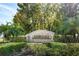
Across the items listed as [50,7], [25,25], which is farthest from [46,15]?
[25,25]

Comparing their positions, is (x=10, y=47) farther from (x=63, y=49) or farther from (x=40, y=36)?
(x=63, y=49)

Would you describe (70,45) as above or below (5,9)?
below

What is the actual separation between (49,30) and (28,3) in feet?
0.83

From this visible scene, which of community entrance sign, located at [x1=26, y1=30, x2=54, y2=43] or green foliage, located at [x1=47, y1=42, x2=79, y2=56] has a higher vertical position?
community entrance sign, located at [x1=26, y1=30, x2=54, y2=43]

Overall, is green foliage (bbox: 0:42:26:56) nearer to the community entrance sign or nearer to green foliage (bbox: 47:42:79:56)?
the community entrance sign

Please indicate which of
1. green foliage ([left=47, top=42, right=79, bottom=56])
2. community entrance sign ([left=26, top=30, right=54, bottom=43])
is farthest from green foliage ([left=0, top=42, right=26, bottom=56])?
green foliage ([left=47, top=42, right=79, bottom=56])

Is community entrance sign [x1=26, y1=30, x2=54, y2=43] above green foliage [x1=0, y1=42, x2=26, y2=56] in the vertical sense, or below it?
above

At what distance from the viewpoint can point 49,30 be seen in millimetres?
1448

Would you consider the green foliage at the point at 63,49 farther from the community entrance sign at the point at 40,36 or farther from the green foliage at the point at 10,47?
the green foliage at the point at 10,47

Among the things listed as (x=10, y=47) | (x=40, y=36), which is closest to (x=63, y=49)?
(x=40, y=36)

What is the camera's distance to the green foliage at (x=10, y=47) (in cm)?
143

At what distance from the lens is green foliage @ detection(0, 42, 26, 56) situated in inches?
56.3

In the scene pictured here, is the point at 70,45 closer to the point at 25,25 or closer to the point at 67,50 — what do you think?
the point at 67,50

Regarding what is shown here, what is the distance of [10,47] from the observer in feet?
4.70
